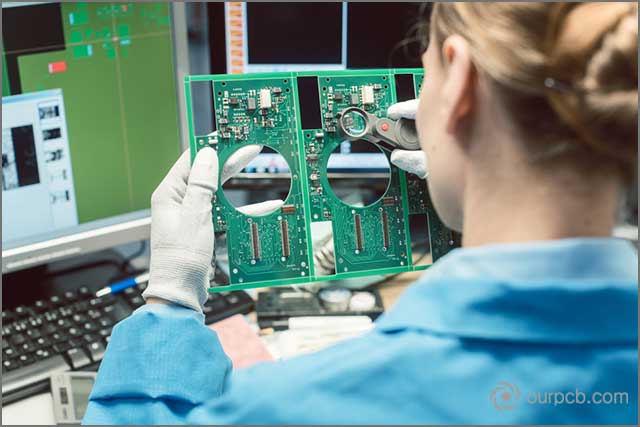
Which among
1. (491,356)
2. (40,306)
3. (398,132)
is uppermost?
(398,132)

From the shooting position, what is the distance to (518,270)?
2.07 feet

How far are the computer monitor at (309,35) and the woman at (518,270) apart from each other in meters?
0.67

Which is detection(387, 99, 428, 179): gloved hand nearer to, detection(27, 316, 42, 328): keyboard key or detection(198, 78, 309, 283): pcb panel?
detection(198, 78, 309, 283): pcb panel

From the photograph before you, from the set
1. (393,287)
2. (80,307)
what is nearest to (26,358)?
(80,307)

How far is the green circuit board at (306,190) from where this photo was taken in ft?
3.21

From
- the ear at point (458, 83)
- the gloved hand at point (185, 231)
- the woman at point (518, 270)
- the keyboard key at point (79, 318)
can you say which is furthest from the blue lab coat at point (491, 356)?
the keyboard key at point (79, 318)

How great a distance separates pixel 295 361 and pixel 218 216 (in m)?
0.33

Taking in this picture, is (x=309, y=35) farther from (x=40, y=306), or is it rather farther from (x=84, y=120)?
(x=40, y=306)

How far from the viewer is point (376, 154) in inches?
55.8

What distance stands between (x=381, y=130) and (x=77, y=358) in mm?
584

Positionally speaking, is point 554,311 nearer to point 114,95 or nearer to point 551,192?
point 551,192

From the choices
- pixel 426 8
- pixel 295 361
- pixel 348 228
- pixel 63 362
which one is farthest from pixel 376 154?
pixel 295 361

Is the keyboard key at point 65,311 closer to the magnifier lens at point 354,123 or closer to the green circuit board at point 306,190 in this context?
the green circuit board at point 306,190

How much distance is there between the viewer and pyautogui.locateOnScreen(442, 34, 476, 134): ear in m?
0.64
